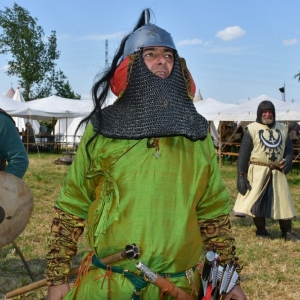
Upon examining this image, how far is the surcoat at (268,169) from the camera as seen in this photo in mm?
6547

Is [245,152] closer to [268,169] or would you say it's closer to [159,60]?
[268,169]

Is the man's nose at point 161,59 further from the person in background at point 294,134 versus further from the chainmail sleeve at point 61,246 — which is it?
the person in background at point 294,134

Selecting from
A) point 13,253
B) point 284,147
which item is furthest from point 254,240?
point 13,253

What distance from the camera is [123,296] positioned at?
184 centimetres

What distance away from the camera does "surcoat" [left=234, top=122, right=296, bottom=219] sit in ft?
21.5

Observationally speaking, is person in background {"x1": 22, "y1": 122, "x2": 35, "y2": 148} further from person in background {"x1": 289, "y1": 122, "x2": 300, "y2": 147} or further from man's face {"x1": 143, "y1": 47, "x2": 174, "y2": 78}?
man's face {"x1": 143, "y1": 47, "x2": 174, "y2": 78}

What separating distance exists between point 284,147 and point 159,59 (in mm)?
4868

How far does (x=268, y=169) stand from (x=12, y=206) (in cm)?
397

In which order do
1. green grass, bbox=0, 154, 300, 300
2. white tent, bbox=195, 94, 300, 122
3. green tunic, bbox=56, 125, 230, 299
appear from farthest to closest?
white tent, bbox=195, 94, 300, 122 → green grass, bbox=0, 154, 300, 300 → green tunic, bbox=56, 125, 230, 299

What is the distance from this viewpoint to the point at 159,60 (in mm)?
2068

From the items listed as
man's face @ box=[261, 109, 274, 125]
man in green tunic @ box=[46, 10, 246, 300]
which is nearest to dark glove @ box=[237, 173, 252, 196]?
man's face @ box=[261, 109, 274, 125]

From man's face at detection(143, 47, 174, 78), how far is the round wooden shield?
1850 mm

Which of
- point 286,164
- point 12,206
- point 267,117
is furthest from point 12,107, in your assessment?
point 12,206

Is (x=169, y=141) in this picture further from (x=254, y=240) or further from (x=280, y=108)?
(x=280, y=108)
